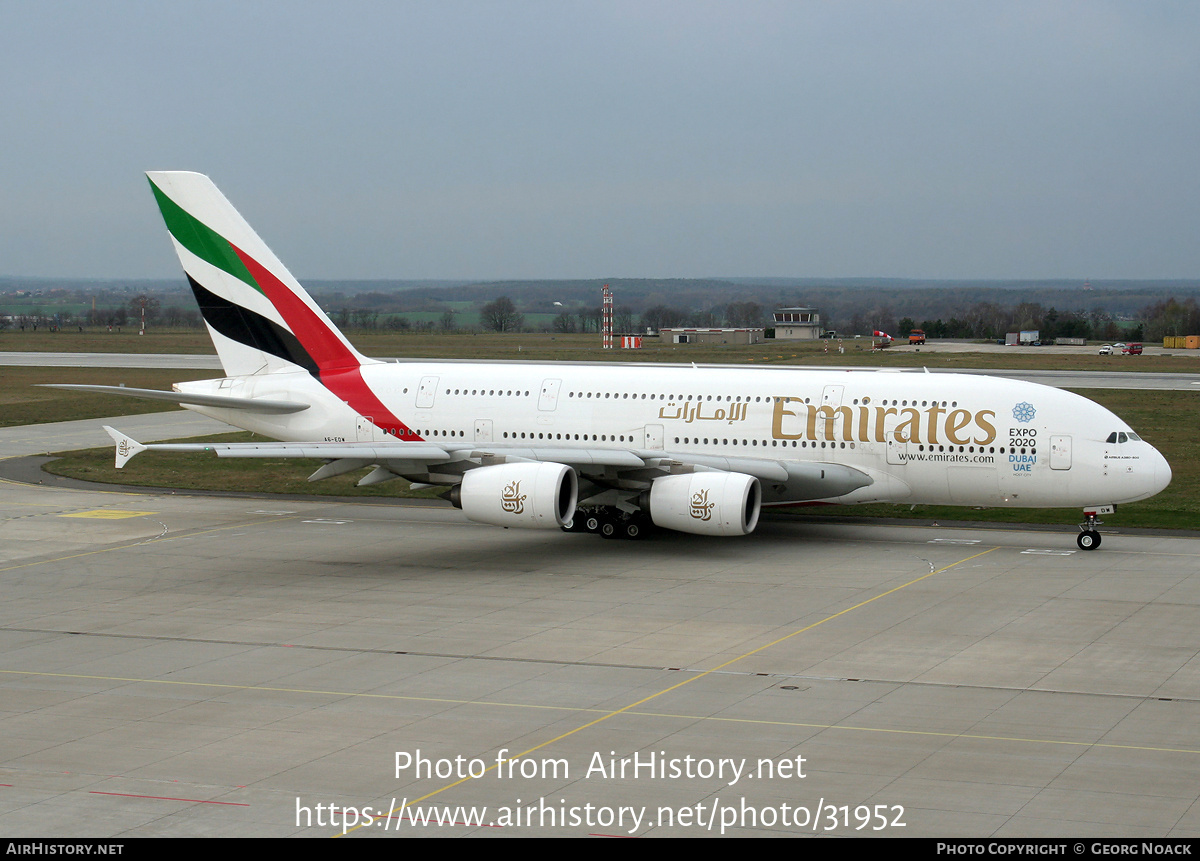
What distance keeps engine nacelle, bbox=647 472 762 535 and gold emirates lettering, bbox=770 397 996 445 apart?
2.38 metres

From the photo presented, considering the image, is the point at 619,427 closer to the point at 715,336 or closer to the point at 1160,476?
the point at 1160,476

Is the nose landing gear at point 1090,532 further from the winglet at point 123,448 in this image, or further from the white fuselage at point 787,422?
the winglet at point 123,448

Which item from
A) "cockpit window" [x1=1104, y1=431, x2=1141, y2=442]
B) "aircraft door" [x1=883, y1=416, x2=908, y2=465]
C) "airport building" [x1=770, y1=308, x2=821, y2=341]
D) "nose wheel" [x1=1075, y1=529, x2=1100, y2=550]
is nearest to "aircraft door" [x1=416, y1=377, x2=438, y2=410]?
"aircraft door" [x1=883, y1=416, x2=908, y2=465]

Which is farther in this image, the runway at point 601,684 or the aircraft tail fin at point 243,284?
the aircraft tail fin at point 243,284

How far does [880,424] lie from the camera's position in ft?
103

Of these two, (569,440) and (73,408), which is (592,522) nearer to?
(569,440)

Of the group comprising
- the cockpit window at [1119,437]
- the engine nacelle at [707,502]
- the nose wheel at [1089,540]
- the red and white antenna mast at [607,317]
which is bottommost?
the nose wheel at [1089,540]

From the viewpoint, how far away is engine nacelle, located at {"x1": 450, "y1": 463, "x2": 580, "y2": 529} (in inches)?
1142

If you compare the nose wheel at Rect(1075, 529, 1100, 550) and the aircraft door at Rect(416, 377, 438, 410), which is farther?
the aircraft door at Rect(416, 377, 438, 410)

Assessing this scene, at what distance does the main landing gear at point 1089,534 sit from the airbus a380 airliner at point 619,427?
0.17ft

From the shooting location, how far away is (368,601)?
2567cm

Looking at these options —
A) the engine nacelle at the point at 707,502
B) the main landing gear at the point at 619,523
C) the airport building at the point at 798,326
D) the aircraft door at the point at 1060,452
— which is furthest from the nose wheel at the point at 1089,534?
the airport building at the point at 798,326

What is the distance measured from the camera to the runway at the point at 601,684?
14477 millimetres

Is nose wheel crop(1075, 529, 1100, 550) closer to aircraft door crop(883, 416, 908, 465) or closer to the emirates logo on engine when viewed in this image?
aircraft door crop(883, 416, 908, 465)
